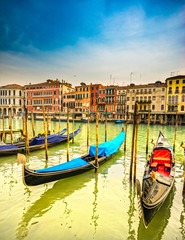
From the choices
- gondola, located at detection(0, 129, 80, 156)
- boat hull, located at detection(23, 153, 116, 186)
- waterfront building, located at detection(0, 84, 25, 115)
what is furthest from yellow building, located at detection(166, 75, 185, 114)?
waterfront building, located at detection(0, 84, 25, 115)

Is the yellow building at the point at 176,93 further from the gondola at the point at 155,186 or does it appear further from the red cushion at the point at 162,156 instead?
the gondola at the point at 155,186

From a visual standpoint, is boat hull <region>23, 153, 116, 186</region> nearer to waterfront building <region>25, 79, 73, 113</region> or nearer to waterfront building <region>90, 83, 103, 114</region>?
waterfront building <region>90, 83, 103, 114</region>

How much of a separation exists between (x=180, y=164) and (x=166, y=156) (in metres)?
1.86

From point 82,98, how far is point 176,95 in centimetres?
2355

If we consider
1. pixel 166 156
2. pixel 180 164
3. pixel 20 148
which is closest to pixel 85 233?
pixel 166 156

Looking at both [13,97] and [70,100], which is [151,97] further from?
[13,97]

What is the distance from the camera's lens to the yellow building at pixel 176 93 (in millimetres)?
32844

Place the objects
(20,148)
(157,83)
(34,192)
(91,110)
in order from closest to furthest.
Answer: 1. (34,192)
2. (20,148)
3. (157,83)
4. (91,110)

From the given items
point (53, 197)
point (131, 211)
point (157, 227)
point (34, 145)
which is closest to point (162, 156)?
point (131, 211)

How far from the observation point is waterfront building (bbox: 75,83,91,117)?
4153 cm

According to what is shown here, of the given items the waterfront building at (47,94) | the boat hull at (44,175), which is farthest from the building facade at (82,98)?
the boat hull at (44,175)

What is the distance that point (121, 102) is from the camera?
3847 cm

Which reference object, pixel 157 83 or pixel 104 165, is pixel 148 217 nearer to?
pixel 104 165

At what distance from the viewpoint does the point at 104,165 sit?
8.10 meters
